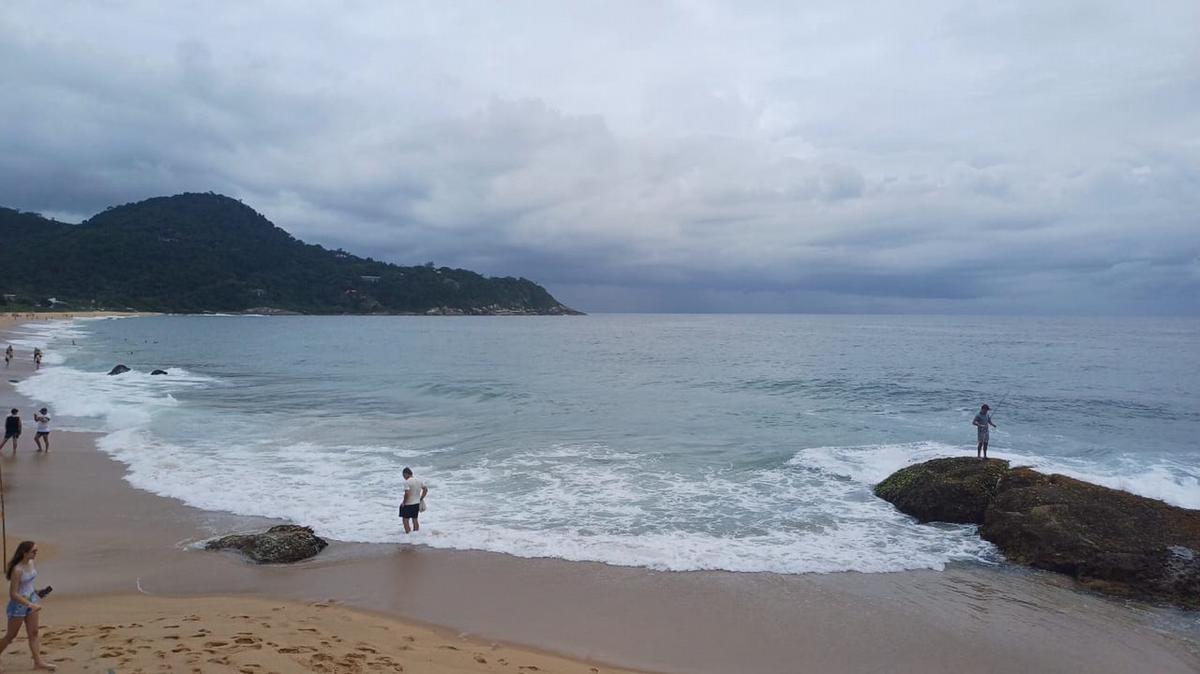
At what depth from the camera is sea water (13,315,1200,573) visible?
13.4m

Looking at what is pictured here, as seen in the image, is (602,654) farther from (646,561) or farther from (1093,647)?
(1093,647)

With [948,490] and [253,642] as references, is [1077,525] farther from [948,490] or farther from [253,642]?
[253,642]

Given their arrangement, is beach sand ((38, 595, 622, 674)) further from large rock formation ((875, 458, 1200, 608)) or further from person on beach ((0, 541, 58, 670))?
large rock formation ((875, 458, 1200, 608))

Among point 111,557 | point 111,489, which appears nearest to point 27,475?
point 111,489

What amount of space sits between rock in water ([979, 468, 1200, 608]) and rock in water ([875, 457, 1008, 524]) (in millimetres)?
627

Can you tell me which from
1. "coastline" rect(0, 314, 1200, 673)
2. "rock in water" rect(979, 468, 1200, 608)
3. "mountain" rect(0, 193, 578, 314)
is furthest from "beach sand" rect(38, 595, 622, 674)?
"mountain" rect(0, 193, 578, 314)

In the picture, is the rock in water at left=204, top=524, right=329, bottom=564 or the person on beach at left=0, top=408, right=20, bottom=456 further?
the person on beach at left=0, top=408, right=20, bottom=456

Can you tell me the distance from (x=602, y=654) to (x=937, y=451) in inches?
661

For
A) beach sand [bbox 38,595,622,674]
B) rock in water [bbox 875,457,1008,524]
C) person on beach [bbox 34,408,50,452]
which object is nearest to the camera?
beach sand [bbox 38,595,622,674]

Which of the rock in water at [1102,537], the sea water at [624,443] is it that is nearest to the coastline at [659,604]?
the rock in water at [1102,537]

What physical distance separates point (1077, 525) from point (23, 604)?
15902 mm

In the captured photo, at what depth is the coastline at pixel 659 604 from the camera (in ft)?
28.5

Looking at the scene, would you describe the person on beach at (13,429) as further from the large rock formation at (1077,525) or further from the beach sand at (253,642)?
the large rock formation at (1077,525)

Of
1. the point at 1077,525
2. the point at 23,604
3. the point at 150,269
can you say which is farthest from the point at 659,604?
the point at 150,269
